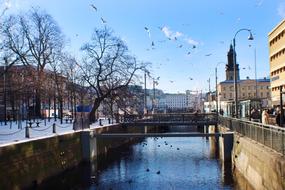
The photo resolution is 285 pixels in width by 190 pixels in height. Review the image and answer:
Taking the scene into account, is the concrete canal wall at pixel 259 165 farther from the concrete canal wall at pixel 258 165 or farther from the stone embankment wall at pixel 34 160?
the stone embankment wall at pixel 34 160

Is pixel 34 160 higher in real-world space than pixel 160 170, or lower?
higher

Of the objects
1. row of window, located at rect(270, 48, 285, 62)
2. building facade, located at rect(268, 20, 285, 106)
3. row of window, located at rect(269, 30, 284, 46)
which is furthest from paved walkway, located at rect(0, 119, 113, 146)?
row of window, located at rect(269, 30, 284, 46)

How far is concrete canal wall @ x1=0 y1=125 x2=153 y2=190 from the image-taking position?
2292 cm

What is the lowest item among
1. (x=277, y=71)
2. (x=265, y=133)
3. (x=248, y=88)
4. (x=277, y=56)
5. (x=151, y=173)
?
(x=151, y=173)

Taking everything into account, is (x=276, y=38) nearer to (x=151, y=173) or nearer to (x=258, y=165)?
(x=151, y=173)

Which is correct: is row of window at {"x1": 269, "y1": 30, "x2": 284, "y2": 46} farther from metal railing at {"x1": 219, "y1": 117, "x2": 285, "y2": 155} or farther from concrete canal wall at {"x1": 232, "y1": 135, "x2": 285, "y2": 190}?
concrete canal wall at {"x1": 232, "y1": 135, "x2": 285, "y2": 190}

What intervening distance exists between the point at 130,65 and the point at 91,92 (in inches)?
316

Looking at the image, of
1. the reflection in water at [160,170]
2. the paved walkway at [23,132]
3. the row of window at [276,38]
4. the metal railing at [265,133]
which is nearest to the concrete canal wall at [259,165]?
the metal railing at [265,133]

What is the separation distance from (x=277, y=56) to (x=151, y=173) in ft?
219

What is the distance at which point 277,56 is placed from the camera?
9200cm

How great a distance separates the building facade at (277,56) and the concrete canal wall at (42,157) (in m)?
48.4

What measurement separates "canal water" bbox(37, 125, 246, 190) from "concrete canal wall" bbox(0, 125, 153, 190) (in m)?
0.77

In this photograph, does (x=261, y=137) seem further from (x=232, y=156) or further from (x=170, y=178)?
(x=232, y=156)

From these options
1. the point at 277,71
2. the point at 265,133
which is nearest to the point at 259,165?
the point at 265,133
